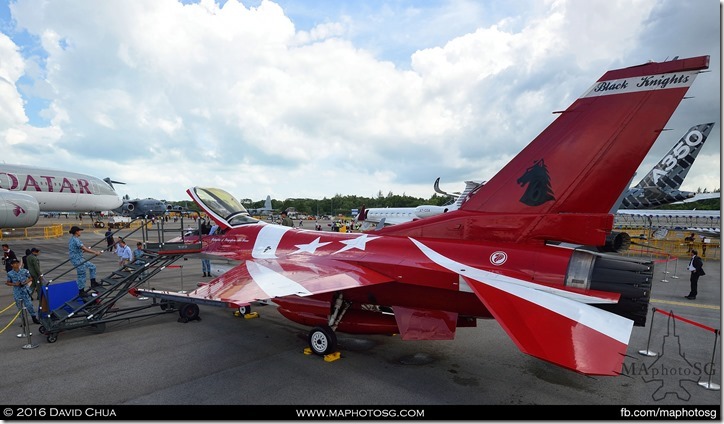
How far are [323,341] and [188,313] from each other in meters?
3.77

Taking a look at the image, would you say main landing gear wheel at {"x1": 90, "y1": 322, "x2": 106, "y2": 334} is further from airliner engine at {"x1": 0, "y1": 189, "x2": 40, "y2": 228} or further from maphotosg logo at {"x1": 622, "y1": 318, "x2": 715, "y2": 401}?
airliner engine at {"x1": 0, "y1": 189, "x2": 40, "y2": 228}

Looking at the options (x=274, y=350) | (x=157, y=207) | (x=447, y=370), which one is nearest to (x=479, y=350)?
(x=447, y=370)

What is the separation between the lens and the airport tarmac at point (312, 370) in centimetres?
421

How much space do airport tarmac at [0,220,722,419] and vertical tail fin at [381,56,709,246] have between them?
2.02m

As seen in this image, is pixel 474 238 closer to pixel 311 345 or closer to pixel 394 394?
pixel 394 394

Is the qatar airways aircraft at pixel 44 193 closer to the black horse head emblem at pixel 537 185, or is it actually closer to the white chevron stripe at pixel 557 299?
the white chevron stripe at pixel 557 299

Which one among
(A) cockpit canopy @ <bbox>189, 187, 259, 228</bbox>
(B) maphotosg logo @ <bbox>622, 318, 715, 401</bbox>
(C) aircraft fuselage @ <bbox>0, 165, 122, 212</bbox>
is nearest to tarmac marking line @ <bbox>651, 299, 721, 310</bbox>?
(B) maphotosg logo @ <bbox>622, 318, 715, 401</bbox>

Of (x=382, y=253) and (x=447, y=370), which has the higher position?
(x=382, y=253)

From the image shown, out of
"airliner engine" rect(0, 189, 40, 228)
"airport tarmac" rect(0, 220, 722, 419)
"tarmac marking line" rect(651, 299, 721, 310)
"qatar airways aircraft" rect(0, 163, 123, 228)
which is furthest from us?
"qatar airways aircraft" rect(0, 163, 123, 228)

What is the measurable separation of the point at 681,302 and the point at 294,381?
11233 mm

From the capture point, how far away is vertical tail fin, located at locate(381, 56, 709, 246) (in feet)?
14.1

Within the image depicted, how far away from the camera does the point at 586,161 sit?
4633 millimetres

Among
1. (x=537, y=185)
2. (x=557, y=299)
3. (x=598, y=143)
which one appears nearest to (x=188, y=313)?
(x=557, y=299)

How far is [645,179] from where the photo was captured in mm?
28188
